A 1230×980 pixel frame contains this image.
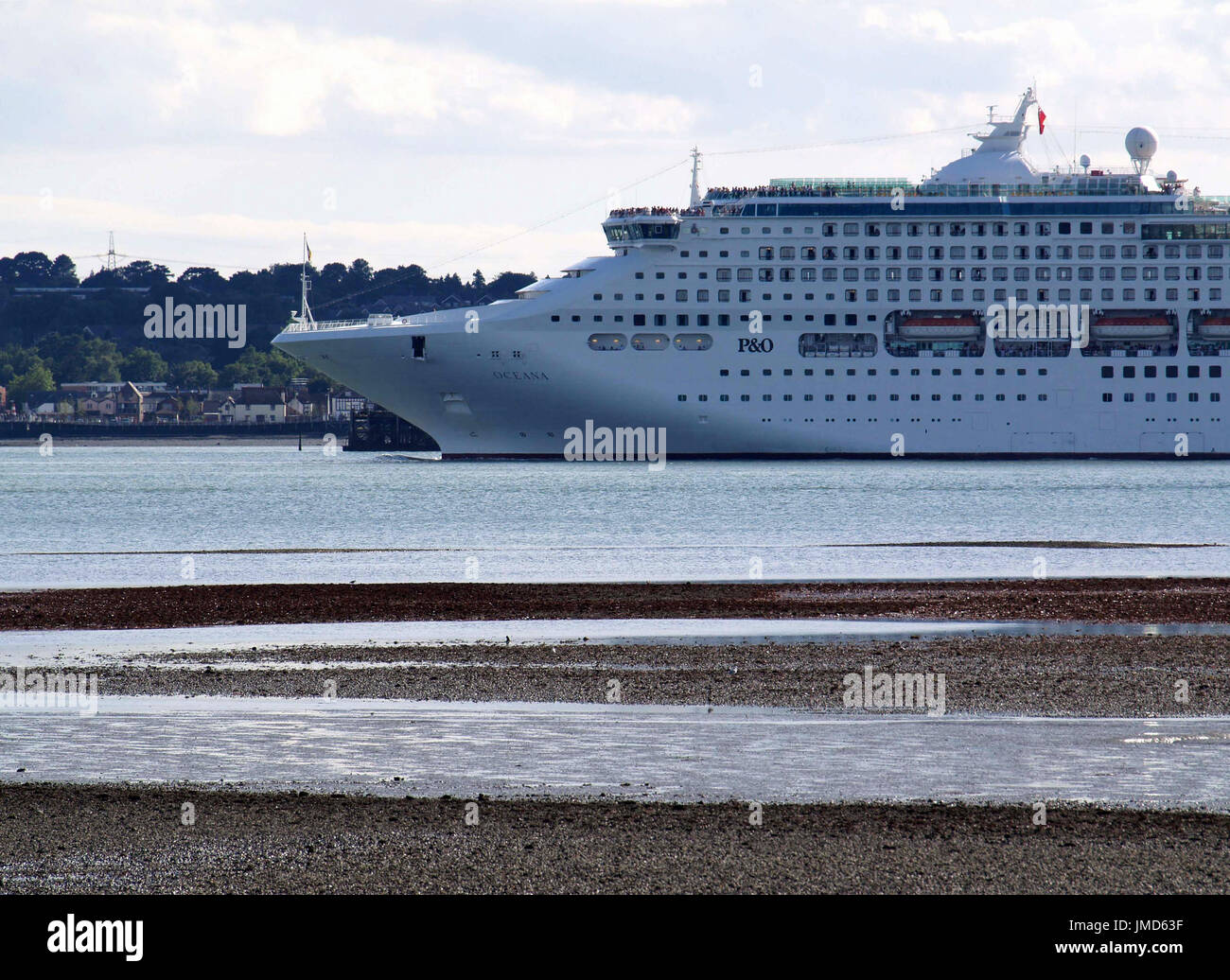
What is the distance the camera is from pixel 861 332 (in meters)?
96.8

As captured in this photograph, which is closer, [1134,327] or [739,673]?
[739,673]

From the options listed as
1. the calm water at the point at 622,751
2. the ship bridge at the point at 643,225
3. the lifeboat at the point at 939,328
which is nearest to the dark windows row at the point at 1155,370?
the lifeboat at the point at 939,328

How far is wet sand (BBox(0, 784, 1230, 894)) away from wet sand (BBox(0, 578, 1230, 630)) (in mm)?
14126

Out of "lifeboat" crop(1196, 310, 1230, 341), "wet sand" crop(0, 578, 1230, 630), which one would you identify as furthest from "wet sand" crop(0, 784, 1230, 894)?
"lifeboat" crop(1196, 310, 1230, 341)

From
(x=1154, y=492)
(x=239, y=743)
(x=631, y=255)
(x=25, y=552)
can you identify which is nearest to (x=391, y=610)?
(x=239, y=743)

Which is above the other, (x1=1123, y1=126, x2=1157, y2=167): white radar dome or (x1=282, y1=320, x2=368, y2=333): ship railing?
(x1=1123, y1=126, x2=1157, y2=167): white radar dome

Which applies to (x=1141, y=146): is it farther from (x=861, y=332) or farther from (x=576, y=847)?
(x=576, y=847)

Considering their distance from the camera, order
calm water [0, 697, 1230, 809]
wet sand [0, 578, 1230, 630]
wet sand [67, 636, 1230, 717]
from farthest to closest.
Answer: wet sand [0, 578, 1230, 630], wet sand [67, 636, 1230, 717], calm water [0, 697, 1230, 809]

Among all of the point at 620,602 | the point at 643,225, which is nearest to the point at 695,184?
the point at 643,225

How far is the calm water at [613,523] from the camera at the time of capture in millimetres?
36312

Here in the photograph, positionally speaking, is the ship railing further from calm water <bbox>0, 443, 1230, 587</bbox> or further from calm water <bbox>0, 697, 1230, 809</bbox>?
calm water <bbox>0, 697, 1230, 809</bbox>

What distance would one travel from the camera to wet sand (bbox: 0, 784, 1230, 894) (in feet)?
31.6

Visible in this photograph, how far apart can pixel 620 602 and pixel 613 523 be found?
25608 millimetres

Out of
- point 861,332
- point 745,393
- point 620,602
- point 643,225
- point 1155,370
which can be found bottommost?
point 620,602
